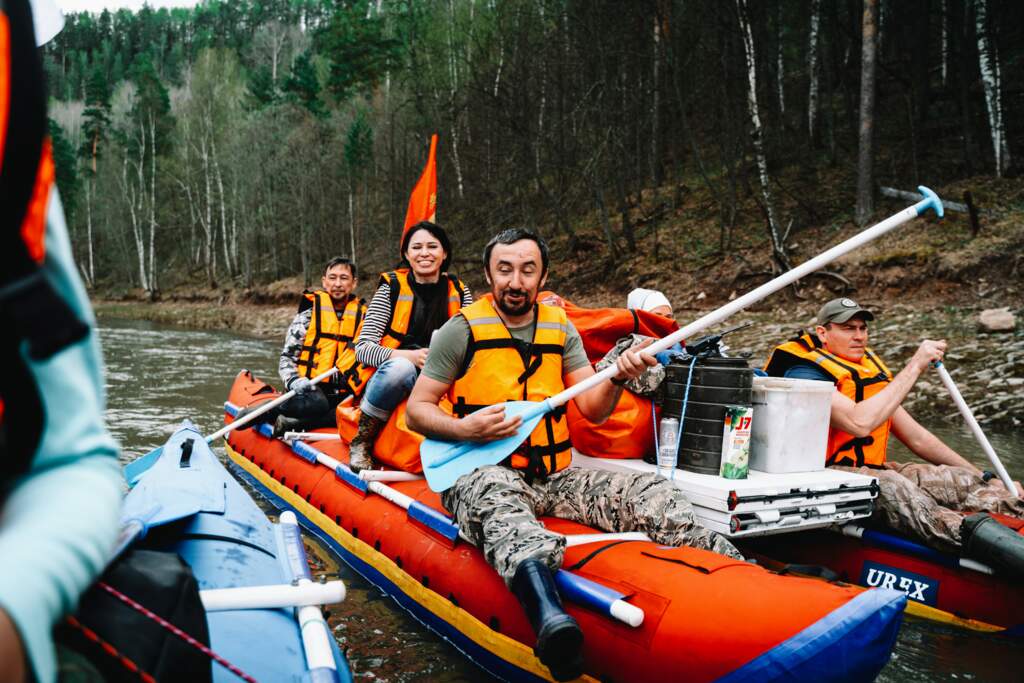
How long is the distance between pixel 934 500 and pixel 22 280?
14.9ft

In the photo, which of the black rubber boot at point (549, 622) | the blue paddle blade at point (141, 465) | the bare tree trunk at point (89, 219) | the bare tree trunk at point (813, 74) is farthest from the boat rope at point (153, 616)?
the bare tree trunk at point (89, 219)

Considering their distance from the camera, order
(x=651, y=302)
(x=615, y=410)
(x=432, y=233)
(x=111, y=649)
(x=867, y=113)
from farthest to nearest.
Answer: (x=867, y=113)
(x=432, y=233)
(x=651, y=302)
(x=615, y=410)
(x=111, y=649)

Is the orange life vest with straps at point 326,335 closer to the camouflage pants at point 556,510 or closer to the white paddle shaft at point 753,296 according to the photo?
the camouflage pants at point 556,510

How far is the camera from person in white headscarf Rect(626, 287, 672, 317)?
15.5 ft

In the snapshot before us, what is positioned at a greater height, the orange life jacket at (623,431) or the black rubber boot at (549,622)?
the orange life jacket at (623,431)

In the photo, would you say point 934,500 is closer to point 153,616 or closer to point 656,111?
point 153,616

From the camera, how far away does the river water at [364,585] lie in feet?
11.4

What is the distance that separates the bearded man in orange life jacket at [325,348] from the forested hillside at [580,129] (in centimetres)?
783

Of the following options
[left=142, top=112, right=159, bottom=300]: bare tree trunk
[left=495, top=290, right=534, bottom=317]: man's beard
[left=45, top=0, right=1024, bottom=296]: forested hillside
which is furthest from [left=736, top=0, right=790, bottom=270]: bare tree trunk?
[left=142, top=112, right=159, bottom=300]: bare tree trunk

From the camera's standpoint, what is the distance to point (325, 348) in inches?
273

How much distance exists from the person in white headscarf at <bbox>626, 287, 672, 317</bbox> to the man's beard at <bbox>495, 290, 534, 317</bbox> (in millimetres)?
1310

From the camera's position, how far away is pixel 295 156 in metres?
27.7

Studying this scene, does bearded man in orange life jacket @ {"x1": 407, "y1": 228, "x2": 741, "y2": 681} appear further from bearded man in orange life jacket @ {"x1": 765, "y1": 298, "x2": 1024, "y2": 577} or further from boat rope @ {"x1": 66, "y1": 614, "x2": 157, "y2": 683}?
boat rope @ {"x1": 66, "y1": 614, "x2": 157, "y2": 683}

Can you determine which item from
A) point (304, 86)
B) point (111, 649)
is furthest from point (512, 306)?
point (304, 86)
